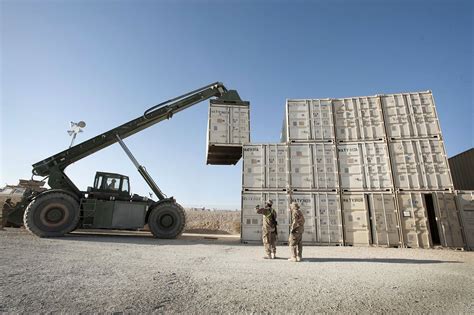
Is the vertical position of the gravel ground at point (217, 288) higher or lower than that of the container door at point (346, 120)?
lower

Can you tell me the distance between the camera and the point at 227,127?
13562mm

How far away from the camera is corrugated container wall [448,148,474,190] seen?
47.8 ft

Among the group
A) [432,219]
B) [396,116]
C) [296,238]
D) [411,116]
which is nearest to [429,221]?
[432,219]

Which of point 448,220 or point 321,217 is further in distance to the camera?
point 321,217

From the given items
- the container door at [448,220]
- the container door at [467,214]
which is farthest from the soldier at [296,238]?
the container door at [467,214]

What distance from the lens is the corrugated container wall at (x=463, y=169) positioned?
14578mm

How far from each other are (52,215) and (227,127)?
9.12 metres

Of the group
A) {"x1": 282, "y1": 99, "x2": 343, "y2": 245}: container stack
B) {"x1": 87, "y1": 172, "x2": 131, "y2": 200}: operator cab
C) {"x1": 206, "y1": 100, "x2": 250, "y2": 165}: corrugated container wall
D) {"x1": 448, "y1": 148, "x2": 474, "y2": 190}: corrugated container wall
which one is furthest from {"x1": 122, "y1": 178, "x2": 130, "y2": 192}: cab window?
{"x1": 448, "y1": 148, "x2": 474, "y2": 190}: corrugated container wall

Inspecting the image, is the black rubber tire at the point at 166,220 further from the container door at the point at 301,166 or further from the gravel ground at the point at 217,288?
the gravel ground at the point at 217,288

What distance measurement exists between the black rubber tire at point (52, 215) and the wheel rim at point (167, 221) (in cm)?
371

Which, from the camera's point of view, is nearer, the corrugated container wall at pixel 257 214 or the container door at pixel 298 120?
the corrugated container wall at pixel 257 214

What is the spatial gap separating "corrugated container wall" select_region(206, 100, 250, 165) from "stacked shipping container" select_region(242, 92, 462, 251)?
97 cm

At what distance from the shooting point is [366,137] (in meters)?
12.5

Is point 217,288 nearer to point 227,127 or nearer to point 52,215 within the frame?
point 52,215
